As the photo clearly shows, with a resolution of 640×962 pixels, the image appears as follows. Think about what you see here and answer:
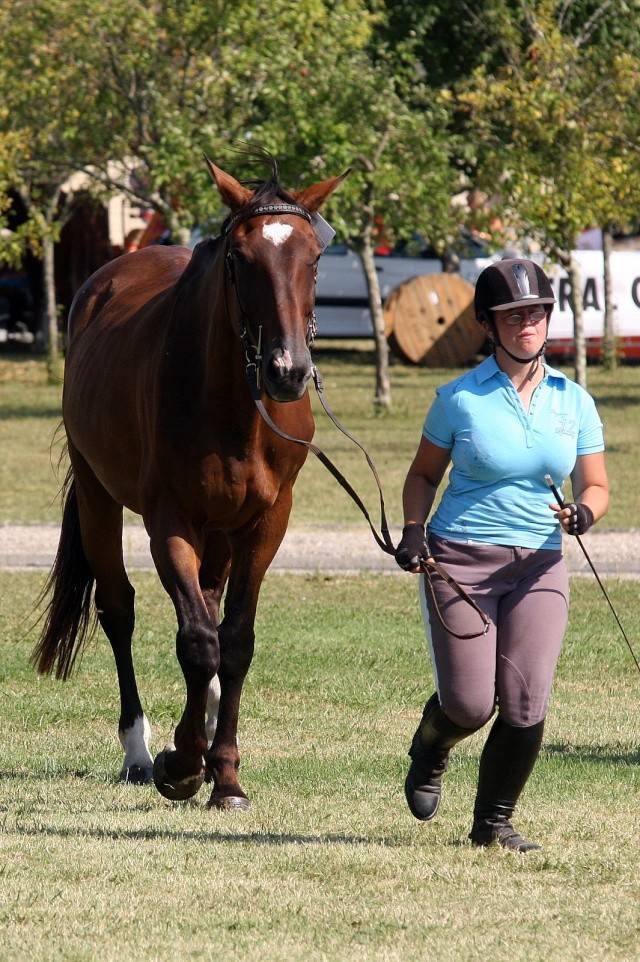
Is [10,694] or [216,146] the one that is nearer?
[10,694]

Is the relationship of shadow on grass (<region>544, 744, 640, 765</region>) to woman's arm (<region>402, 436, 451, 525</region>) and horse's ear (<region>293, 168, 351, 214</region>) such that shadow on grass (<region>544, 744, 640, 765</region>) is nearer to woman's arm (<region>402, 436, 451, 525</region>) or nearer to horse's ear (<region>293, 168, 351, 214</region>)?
woman's arm (<region>402, 436, 451, 525</region>)

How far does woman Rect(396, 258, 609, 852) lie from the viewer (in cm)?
481

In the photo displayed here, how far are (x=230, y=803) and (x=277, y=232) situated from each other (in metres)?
2.07

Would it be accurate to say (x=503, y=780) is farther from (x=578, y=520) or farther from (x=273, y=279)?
(x=273, y=279)

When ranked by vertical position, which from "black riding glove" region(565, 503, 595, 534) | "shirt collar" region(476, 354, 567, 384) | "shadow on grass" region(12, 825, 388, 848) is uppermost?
"shirt collar" region(476, 354, 567, 384)

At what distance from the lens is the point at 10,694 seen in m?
7.86

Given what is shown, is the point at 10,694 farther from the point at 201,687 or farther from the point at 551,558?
the point at 551,558

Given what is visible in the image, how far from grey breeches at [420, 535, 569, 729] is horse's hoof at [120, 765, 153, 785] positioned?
193 cm

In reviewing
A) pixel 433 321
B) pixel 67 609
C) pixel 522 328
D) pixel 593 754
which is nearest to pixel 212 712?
pixel 67 609

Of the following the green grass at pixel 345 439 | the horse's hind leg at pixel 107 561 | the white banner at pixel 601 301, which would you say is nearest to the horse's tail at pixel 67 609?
the horse's hind leg at pixel 107 561

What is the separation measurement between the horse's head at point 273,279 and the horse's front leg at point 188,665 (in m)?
0.82

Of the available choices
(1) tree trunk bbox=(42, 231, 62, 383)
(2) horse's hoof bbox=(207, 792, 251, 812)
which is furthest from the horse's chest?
(1) tree trunk bbox=(42, 231, 62, 383)

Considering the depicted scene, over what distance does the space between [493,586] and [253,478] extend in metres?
1.29

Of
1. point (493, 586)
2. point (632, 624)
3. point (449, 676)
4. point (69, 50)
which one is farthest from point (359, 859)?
point (69, 50)
